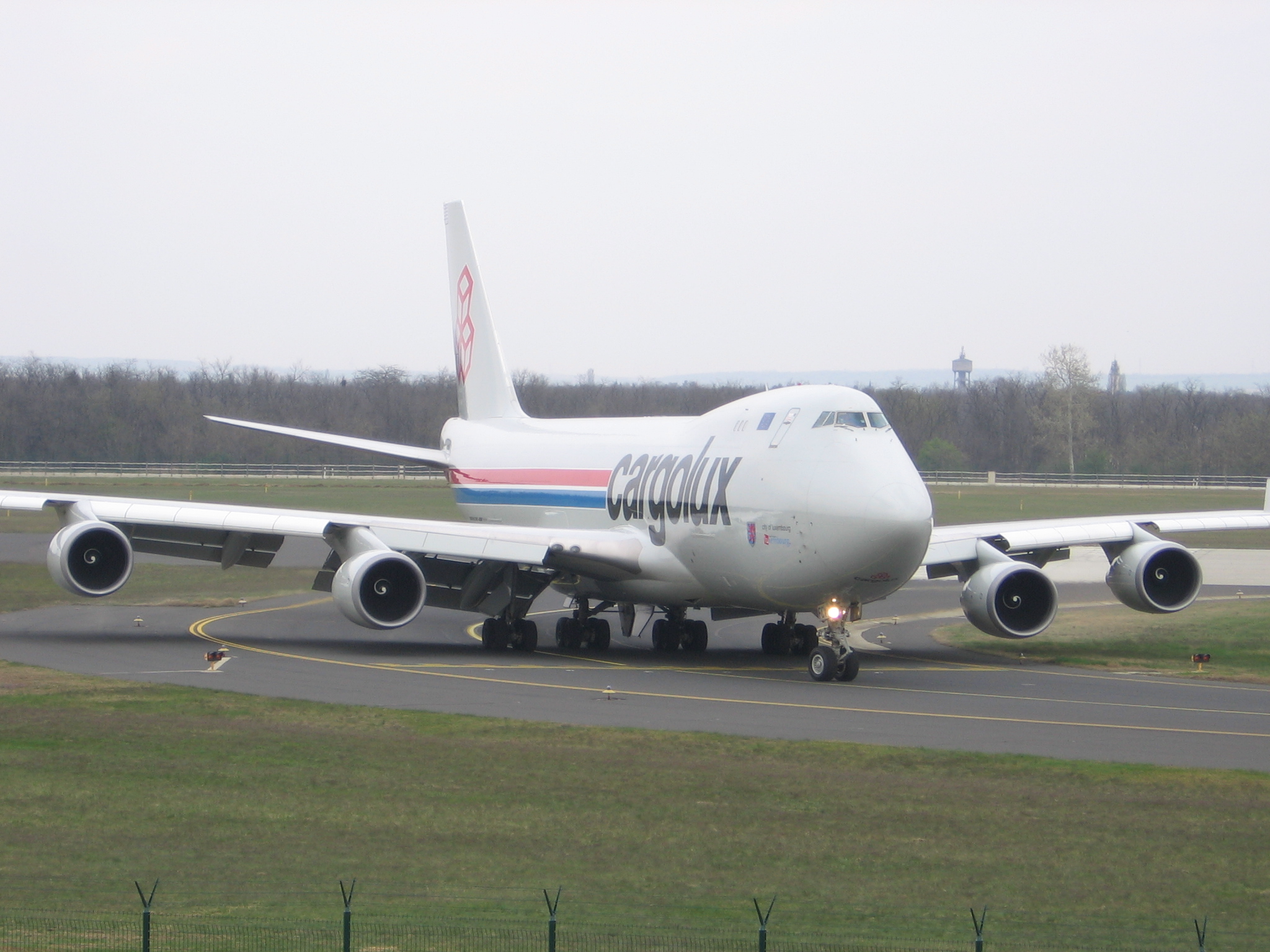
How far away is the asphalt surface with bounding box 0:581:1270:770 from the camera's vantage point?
72.2ft

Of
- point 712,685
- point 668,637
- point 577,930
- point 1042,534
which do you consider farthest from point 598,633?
point 577,930

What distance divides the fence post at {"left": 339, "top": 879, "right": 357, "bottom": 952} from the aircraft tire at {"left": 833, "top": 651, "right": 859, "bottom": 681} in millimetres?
14861

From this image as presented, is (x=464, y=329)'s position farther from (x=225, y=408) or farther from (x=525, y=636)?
(x=225, y=408)

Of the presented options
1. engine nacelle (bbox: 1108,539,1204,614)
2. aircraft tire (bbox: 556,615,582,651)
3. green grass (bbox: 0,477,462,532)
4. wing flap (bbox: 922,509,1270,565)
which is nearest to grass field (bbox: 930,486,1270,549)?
green grass (bbox: 0,477,462,532)

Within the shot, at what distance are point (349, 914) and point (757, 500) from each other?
1807 centimetres

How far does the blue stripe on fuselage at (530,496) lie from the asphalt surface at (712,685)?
3218mm

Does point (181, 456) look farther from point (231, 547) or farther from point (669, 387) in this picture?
point (231, 547)

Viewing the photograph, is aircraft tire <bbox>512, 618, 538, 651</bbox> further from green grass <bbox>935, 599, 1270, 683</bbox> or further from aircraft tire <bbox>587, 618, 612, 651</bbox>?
green grass <bbox>935, 599, 1270, 683</bbox>

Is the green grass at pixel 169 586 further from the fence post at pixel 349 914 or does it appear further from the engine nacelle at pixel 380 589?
the fence post at pixel 349 914

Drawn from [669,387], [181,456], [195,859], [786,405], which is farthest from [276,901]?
[669,387]

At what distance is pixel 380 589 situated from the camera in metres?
30.6

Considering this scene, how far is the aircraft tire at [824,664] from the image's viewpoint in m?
27.3

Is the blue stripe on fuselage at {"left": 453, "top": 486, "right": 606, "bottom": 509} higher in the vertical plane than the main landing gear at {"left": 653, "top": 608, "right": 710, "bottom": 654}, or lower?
higher

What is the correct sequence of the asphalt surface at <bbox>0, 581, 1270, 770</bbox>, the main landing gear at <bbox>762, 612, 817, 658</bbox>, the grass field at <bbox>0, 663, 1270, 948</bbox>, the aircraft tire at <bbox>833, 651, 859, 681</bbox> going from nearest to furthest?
the grass field at <bbox>0, 663, 1270, 948</bbox>, the asphalt surface at <bbox>0, 581, 1270, 770</bbox>, the aircraft tire at <bbox>833, 651, 859, 681</bbox>, the main landing gear at <bbox>762, 612, 817, 658</bbox>
